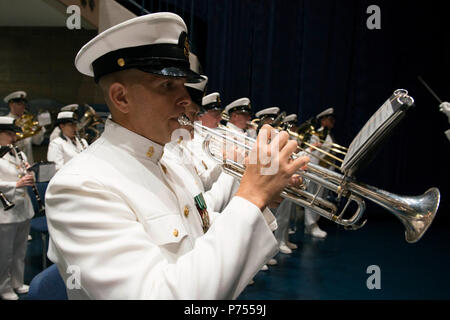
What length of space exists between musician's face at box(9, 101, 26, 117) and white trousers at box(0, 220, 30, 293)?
2334mm

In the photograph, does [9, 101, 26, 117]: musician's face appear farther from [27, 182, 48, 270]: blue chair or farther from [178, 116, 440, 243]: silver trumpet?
[178, 116, 440, 243]: silver trumpet

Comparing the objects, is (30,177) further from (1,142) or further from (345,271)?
Answer: (345,271)

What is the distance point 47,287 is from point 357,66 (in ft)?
24.8

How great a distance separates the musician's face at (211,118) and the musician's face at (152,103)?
2529 millimetres

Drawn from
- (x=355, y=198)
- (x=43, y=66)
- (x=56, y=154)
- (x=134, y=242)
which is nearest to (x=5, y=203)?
(x=56, y=154)

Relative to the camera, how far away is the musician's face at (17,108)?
5051mm

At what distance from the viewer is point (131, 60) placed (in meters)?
1.02

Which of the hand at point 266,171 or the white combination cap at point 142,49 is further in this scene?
the white combination cap at point 142,49

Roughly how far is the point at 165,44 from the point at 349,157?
71 cm

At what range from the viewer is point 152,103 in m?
1.03

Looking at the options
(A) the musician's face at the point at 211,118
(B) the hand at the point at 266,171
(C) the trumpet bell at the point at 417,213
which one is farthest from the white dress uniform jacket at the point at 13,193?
(C) the trumpet bell at the point at 417,213
